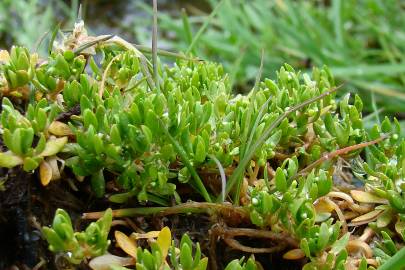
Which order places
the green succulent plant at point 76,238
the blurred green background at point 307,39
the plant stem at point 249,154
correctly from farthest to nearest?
the blurred green background at point 307,39, the plant stem at point 249,154, the green succulent plant at point 76,238

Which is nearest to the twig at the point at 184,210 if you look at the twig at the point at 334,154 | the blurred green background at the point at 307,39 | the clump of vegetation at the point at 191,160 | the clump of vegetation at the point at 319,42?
the clump of vegetation at the point at 191,160

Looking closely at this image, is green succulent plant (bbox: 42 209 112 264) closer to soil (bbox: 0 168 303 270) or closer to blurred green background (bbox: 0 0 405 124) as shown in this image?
soil (bbox: 0 168 303 270)

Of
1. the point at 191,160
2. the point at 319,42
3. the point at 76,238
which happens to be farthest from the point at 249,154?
the point at 319,42

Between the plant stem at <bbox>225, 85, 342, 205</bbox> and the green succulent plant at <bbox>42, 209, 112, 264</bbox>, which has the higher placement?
the plant stem at <bbox>225, 85, 342, 205</bbox>

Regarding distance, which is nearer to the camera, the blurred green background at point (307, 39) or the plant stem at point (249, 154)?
the plant stem at point (249, 154)

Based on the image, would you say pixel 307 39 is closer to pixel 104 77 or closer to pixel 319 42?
pixel 319 42

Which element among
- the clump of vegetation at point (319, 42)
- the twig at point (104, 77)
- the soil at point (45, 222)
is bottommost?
the clump of vegetation at point (319, 42)

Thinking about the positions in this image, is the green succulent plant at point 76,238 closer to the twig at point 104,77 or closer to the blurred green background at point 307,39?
the twig at point 104,77

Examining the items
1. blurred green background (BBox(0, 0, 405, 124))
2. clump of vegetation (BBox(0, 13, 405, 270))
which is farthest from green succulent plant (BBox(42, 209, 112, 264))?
blurred green background (BBox(0, 0, 405, 124))

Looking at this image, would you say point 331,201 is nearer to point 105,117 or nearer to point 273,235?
point 273,235
